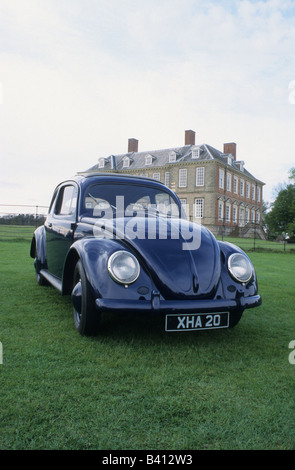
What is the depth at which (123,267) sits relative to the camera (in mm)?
2791

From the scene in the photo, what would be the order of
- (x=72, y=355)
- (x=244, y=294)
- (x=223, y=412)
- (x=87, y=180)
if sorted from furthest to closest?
1. (x=87, y=180)
2. (x=244, y=294)
3. (x=72, y=355)
4. (x=223, y=412)

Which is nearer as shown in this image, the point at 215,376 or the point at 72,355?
the point at 215,376

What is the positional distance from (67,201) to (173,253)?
2207mm

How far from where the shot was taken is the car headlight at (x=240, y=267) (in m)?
3.13

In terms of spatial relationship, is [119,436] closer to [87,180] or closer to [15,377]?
[15,377]

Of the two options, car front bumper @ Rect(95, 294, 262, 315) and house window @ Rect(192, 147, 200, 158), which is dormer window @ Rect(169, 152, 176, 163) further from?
car front bumper @ Rect(95, 294, 262, 315)

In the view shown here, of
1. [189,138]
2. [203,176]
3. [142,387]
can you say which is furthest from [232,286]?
[189,138]

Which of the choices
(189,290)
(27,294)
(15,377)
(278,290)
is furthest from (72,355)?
(278,290)

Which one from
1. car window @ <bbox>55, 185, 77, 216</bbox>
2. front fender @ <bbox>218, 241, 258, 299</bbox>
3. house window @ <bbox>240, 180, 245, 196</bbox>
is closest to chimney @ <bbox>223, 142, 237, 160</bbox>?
house window @ <bbox>240, 180, 245, 196</bbox>

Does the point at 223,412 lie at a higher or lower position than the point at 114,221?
lower

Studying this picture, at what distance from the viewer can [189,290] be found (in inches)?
111

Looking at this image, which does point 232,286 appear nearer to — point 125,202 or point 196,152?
point 125,202

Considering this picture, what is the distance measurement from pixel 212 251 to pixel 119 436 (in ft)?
6.12

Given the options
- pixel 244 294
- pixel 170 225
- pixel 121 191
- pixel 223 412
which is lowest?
pixel 223 412
